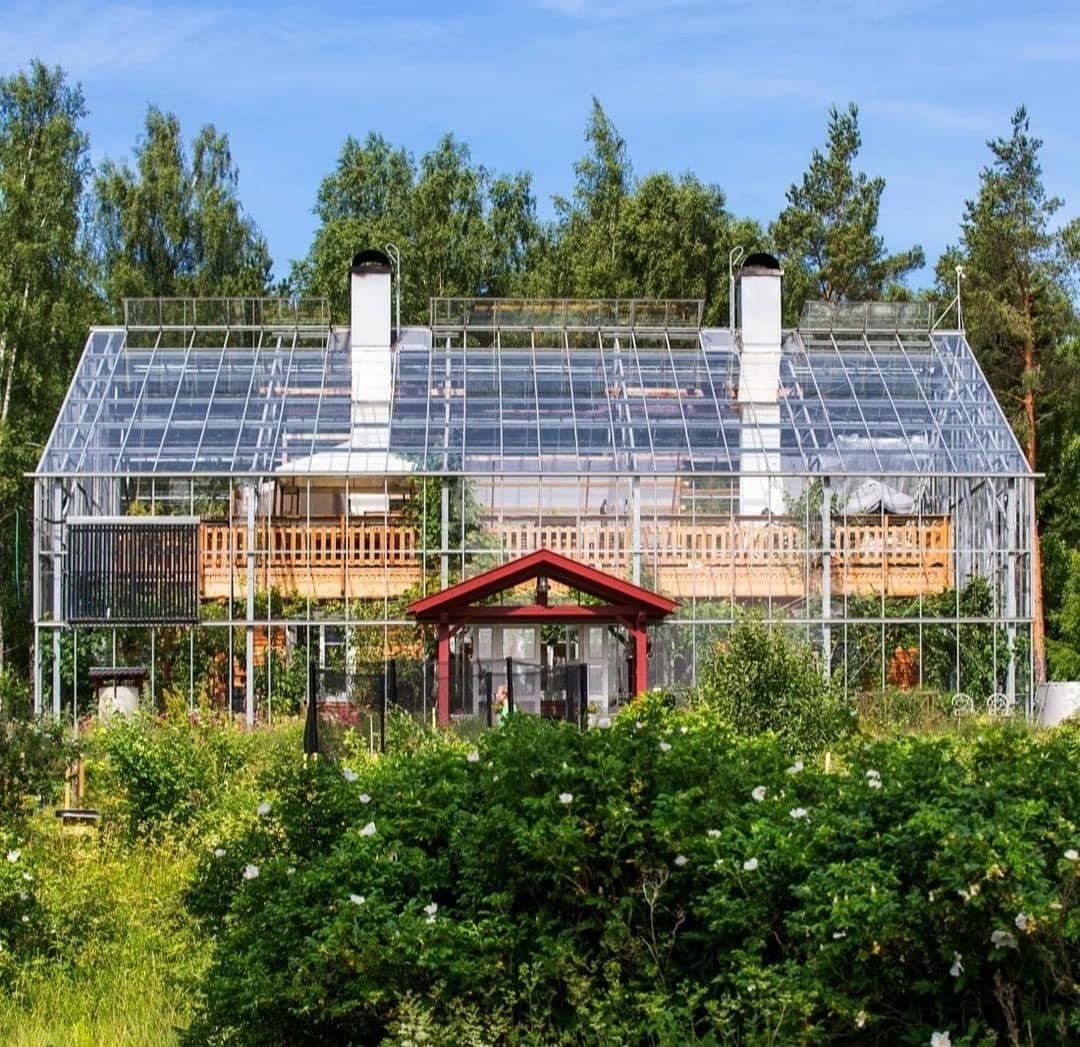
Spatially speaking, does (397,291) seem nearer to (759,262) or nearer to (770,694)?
(759,262)

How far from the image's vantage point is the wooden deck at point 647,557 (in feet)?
93.1

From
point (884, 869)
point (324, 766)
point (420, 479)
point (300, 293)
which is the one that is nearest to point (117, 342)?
point (420, 479)

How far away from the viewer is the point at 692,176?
50.8 m

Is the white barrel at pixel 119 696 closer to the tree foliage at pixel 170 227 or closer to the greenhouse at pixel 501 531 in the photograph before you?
the greenhouse at pixel 501 531

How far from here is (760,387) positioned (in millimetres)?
31172

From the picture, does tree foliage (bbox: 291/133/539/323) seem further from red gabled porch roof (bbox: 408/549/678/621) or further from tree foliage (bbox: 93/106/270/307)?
red gabled porch roof (bbox: 408/549/678/621)

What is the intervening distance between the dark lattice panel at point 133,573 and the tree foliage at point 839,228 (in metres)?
23.1

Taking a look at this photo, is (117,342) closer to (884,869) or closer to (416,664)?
(416,664)

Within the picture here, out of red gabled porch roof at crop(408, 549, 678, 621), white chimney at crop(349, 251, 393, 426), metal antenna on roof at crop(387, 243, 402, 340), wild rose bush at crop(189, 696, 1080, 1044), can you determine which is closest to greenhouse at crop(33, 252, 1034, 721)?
white chimney at crop(349, 251, 393, 426)

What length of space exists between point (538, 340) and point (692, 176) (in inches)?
679

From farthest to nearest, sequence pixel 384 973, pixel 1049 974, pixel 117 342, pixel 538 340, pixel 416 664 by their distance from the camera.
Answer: pixel 538 340 < pixel 117 342 < pixel 416 664 < pixel 384 973 < pixel 1049 974

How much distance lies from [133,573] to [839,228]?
2507 centimetres

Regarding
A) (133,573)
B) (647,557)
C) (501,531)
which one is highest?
(501,531)

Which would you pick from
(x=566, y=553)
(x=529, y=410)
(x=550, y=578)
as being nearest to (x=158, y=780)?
(x=550, y=578)
